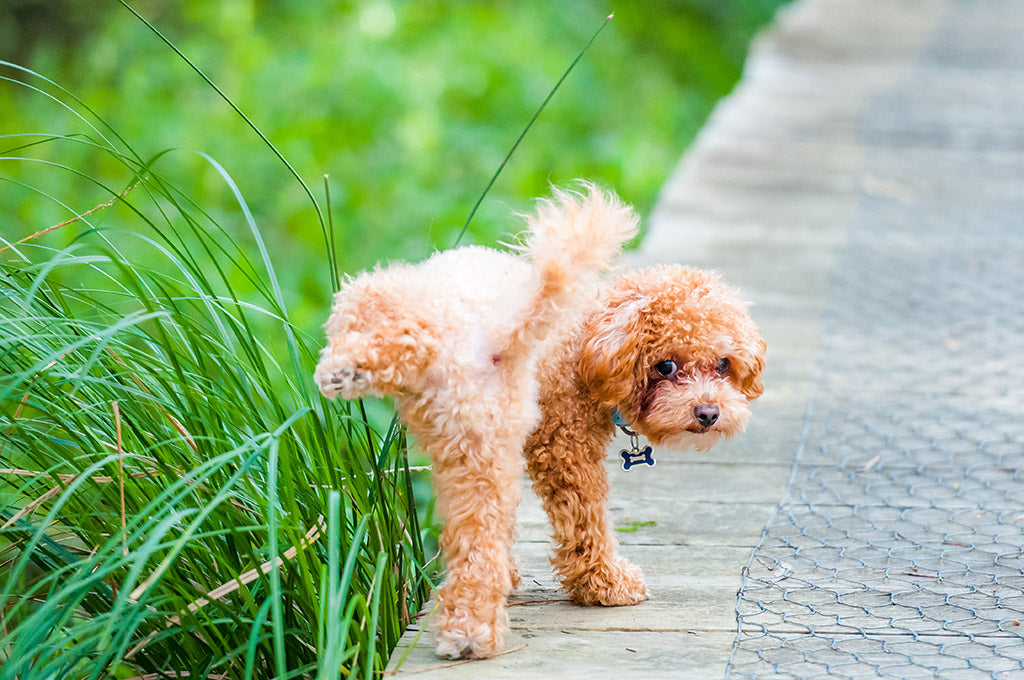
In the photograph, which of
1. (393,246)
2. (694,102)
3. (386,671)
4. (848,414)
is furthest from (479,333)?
(694,102)

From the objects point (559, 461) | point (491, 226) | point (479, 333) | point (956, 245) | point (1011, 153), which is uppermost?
point (1011, 153)

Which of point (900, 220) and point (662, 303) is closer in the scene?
point (662, 303)

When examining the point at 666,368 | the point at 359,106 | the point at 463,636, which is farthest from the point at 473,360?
the point at 359,106

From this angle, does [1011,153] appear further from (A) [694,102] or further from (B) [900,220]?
(A) [694,102]

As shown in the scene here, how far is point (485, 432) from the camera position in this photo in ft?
5.62

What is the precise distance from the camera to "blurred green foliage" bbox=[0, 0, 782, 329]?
19.5 ft

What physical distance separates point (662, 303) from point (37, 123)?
224 inches

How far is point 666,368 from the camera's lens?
71.6 inches

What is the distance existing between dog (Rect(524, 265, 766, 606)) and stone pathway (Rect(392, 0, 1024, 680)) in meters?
0.16

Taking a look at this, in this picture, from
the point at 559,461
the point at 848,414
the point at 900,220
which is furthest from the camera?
the point at 900,220

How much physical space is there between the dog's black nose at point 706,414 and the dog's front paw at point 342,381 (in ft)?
1.70

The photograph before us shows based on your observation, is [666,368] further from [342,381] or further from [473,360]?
[342,381]

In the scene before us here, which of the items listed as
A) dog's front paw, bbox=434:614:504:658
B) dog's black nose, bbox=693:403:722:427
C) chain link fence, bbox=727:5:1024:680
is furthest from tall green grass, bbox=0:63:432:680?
chain link fence, bbox=727:5:1024:680

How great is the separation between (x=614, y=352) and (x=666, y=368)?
0.31 feet
